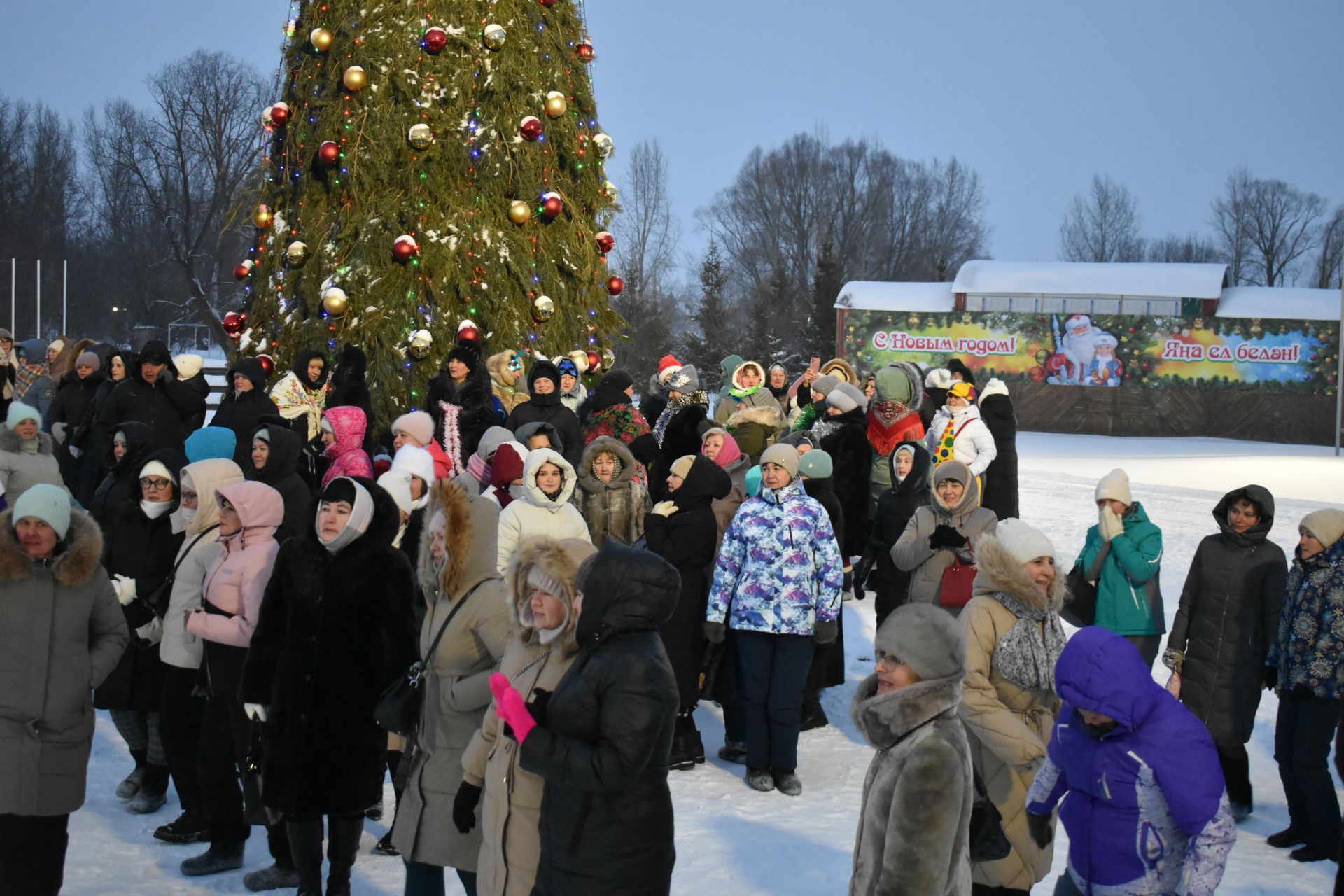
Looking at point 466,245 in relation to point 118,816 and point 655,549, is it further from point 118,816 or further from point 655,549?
point 118,816

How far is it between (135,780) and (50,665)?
2.00 metres

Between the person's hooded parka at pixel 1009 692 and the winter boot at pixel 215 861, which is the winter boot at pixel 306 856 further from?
the person's hooded parka at pixel 1009 692

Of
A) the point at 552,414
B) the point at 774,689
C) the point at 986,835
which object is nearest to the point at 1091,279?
the point at 552,414

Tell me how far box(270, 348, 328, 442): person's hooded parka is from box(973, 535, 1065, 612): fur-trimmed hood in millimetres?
6213

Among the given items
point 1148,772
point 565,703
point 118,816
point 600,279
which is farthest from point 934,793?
point 600,279

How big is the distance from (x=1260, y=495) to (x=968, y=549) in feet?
4.67

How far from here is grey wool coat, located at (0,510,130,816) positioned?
431 cm

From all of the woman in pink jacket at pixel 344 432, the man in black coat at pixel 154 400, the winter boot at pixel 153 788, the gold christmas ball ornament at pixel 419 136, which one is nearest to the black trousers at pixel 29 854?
the winter boot at pixel 153 788

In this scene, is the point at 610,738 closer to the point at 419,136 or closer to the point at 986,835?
the point at 986,835

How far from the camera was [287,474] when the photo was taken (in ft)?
21.3

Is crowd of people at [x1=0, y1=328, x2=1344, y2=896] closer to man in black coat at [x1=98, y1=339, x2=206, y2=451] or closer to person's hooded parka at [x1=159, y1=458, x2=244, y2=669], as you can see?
person's hooded parka at [x1=159, y1=458, x2=244, y2=669]

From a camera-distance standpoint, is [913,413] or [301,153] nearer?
[913,413]

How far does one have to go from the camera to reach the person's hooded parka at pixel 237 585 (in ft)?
15.9

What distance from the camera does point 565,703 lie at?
3346mm
